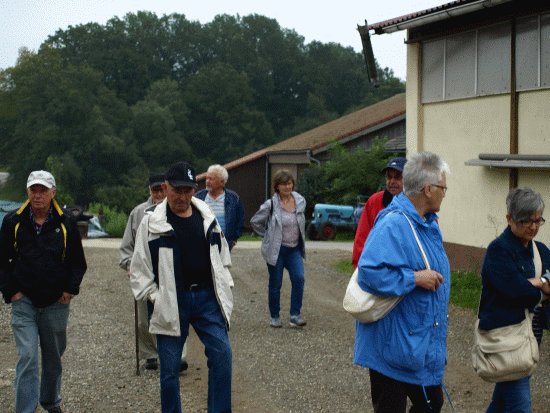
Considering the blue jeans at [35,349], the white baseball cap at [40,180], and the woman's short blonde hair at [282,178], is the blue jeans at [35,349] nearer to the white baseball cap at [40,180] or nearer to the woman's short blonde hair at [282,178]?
the white baseball cap at [40,180]

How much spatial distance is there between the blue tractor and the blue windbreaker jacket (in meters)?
20.2

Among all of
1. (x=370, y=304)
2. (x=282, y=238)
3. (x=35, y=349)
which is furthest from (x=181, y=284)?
(x=282, y=238)

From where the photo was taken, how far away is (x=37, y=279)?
4.55 metres

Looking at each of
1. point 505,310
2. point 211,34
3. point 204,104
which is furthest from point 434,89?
point 211,34

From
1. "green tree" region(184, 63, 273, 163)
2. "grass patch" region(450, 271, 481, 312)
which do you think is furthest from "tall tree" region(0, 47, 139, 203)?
"grass patch" region(450, 271, 481, 312)

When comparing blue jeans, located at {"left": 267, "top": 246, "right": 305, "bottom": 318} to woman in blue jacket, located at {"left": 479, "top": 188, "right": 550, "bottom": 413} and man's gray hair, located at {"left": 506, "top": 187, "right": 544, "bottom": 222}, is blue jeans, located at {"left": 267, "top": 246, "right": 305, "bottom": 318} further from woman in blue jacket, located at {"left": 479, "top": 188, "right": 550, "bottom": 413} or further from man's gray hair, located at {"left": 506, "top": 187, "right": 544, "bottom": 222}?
man's gray hair, located at {"left": 506, "top": 187, "right": 544, "bottom": 222}

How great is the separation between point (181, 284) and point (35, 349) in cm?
128

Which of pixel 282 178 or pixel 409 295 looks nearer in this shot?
pixel 409 295

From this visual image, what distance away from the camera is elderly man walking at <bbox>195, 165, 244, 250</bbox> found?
289 inches

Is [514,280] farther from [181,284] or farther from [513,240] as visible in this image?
[181,284]

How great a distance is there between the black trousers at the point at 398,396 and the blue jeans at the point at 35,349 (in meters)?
2.55

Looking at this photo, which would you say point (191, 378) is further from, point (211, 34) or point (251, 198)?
point (211, 34)

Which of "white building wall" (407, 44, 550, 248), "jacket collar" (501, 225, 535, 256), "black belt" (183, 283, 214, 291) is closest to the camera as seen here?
"jacket collar" (501, 225, 535, 256)

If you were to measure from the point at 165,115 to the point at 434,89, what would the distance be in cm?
5079
